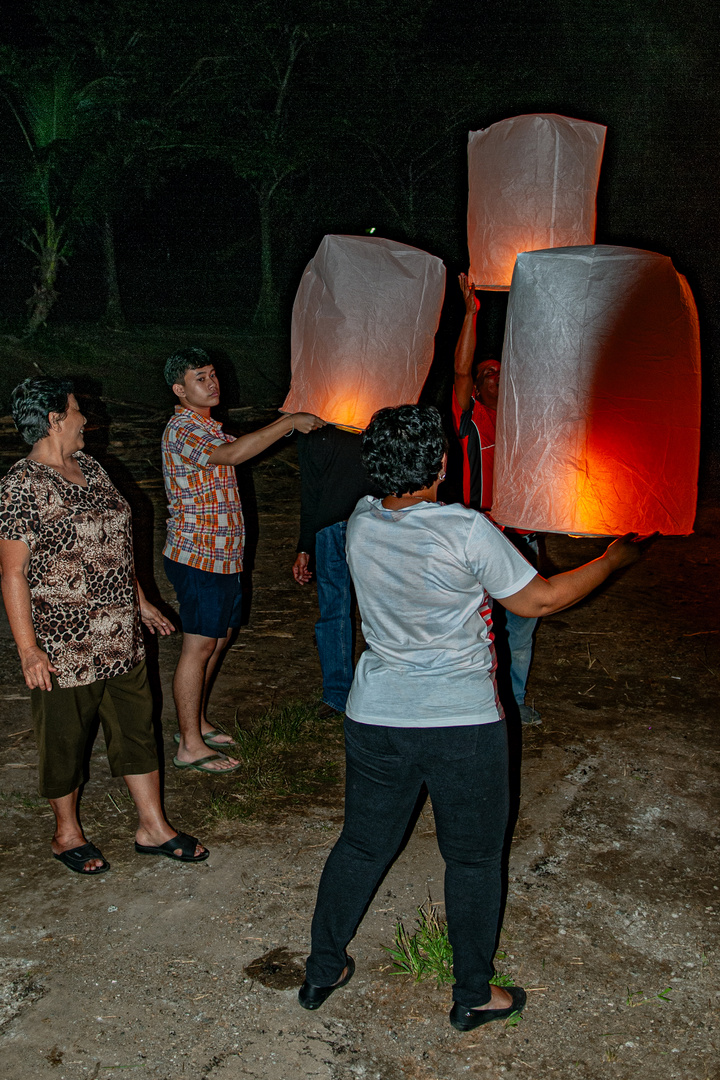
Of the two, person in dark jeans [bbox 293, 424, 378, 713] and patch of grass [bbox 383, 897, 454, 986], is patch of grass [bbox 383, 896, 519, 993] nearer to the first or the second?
patch of grass [bbox 383, 897, 454, 986]

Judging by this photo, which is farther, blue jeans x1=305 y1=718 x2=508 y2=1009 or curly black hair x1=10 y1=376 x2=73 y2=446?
curly black hair x1=10 y1=376 x2=73 y2=446

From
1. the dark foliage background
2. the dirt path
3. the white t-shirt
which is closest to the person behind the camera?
the white t-shirt

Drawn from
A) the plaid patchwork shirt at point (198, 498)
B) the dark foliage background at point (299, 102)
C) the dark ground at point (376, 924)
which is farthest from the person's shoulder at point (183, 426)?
the dark foliage background at point (299, 102)

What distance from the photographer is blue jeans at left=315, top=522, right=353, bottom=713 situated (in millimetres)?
4438

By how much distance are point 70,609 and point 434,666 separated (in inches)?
55.5

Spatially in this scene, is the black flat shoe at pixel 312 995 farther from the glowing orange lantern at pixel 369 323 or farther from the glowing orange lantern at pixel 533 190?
the glowing orange lantern at pixel 533 190

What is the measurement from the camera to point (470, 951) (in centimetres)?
252

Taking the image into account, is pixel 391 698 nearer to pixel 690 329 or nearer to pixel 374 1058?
pixel 374 1058

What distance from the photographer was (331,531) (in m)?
4.40

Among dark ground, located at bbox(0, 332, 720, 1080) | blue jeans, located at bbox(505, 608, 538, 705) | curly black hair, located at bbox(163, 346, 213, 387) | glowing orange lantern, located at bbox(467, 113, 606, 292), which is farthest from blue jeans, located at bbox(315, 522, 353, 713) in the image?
glowing orange lantern, located at bbox(467, 113, 606, 292)

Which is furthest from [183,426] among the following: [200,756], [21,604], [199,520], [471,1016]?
[471,1016]

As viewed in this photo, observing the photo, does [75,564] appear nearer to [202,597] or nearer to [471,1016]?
[202,597]

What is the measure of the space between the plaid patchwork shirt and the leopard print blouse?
0.59 meters

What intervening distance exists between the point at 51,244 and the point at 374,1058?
24791 mm
